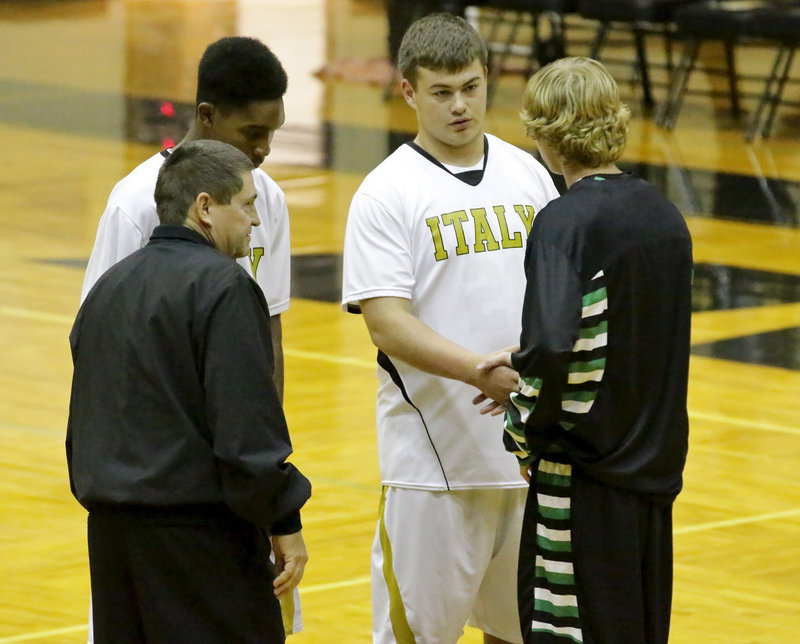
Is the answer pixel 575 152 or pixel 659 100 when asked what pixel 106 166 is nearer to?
pixel 659 100

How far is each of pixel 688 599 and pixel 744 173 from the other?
8.15m

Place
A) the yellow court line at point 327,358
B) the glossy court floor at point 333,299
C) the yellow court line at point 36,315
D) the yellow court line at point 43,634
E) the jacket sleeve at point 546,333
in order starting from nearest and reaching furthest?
the jacket sleeve at point 546,333
the yellow court line at point 43,634
the glossy court floor at point 333,299
the yellow court line at point 327,358
the yellow court line at point 36,315

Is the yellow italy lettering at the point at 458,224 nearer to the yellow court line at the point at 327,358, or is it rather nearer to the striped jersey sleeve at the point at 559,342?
the striped jersey sleeve at the point at 559,342

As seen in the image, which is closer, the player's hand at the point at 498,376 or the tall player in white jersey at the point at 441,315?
the player's hand at the point at 498,376

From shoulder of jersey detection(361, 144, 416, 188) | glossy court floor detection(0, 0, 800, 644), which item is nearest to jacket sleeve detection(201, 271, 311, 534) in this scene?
shoulder of jersey detection(361, 144, 416, 188)

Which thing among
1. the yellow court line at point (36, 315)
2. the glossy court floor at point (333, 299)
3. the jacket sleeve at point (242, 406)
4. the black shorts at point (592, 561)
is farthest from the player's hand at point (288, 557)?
the yellow court line at point (36, 315)

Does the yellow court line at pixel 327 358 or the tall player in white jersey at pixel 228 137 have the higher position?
the tall player in white jersey at pixel 228 137

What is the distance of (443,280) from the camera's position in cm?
372

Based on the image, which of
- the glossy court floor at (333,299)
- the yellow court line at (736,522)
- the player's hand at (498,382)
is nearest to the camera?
the player's hand at (498,382)

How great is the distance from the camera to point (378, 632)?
151 inches

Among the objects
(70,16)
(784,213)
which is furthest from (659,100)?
(70,16)

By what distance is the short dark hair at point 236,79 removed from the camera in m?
3.62

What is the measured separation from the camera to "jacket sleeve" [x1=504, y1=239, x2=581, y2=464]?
3.14m

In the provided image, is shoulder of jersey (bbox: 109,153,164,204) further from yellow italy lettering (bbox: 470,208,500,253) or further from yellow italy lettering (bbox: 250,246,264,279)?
yellow italy lettering (bbox: 470,208,500,253)
